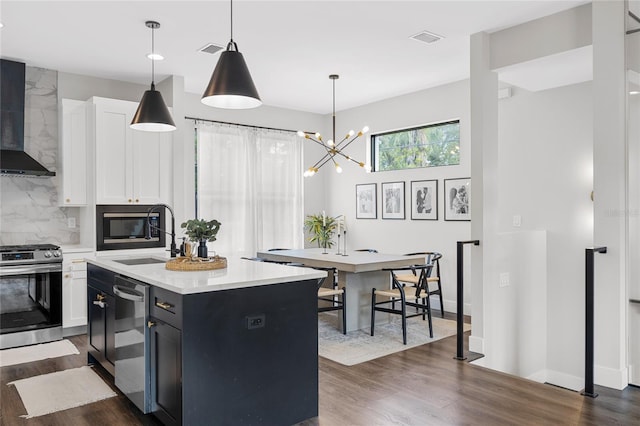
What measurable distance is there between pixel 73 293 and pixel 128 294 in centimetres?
238

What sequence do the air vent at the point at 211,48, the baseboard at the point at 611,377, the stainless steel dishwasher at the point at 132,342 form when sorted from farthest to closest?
the air vent at the point at 211,48 → the baseboard at the point at 611,377 → the stainless steel dishwasher at the point at 132,342

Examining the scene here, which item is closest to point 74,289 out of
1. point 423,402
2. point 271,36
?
point 271,36

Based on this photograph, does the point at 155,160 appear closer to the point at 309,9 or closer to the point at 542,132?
the point at 309,9

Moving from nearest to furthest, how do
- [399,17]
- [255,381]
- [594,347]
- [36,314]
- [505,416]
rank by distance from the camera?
[255,381], [505,416], [594,347], [399,17], [36,314]

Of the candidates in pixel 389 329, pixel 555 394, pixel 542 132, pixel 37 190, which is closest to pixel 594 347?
pixel 555 394

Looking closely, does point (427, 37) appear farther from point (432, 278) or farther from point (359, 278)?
point (432, 278)

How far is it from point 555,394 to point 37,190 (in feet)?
17.4

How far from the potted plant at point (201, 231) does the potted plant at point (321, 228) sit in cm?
367

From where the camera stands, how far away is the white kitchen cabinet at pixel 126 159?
499 centimetres

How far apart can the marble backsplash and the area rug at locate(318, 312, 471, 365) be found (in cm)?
314

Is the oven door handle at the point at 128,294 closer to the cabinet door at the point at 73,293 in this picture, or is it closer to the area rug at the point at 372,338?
the area rug at the point at 372,338

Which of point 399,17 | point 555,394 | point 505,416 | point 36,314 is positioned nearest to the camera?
point 505,416

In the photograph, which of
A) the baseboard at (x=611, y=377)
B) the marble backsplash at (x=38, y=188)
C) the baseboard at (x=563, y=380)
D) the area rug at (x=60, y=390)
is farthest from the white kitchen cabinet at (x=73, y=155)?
the baseboard at (x=563, y=380)

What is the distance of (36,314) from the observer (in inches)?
182
